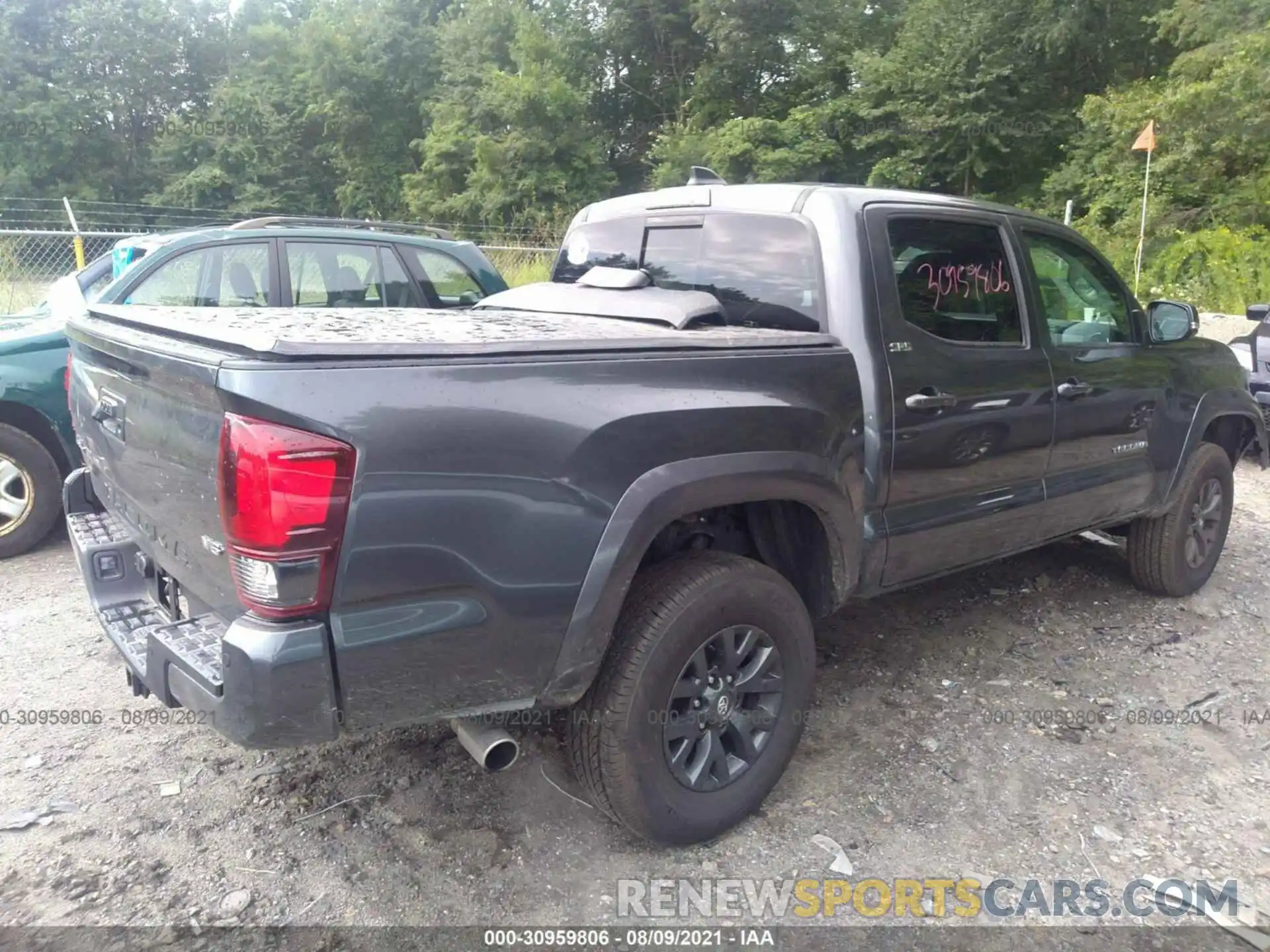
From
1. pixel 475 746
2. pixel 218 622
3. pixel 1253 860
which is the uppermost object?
pixel 218 622

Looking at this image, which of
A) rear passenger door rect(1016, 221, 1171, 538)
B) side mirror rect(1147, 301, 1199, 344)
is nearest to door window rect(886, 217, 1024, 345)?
rear passenger door rect(1016, 221, 1171, 538)

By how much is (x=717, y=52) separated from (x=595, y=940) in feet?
98.1

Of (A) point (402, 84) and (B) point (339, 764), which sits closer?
(B) point (339, 764)

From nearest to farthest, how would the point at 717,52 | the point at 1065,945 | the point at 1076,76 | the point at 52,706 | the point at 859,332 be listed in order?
1. the point at 1065,945
2. the point at 859,332
3. the point at 52,706
4. the point at 1076,76
5. the point at 717,52

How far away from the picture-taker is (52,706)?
339 centimetres

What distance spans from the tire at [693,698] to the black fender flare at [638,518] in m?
0.14

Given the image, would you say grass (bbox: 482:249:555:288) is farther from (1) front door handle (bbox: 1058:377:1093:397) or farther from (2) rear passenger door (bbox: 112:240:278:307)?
(1) front door handle (bbox: 1058:377:1093:397)

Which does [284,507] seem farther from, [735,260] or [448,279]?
[448,279]

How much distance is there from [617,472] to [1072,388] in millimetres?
2338

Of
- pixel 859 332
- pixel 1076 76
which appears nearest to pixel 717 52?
pixel 1076 76

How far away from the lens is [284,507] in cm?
190

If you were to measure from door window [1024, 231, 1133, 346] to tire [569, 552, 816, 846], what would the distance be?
1910 millimetres

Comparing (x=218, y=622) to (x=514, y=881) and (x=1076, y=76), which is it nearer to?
(x=514, y=881)

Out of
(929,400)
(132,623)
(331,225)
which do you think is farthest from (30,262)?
(929,400)
